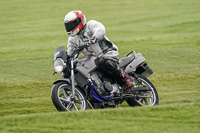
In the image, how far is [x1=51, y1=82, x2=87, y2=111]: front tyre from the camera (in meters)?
7.98

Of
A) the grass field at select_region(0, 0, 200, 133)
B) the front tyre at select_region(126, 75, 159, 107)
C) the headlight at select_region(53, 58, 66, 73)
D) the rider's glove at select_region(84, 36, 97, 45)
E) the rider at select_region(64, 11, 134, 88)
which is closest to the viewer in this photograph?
the grass field at select_region(0, 0, 200, 133)

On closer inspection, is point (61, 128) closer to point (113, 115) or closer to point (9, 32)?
point (113, 115)

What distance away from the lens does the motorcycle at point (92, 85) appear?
8219mm

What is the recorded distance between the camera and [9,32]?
2484 centimetres

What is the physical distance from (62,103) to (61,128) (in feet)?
5.05

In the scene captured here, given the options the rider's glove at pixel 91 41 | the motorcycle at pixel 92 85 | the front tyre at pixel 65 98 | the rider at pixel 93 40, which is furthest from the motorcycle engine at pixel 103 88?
the rider's glove at pixel 91 41

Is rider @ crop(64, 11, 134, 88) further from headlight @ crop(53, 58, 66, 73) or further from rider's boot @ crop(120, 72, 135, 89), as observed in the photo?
headlight @ crop(53, 58, 66, 73)

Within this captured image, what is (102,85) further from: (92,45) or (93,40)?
(93,40)

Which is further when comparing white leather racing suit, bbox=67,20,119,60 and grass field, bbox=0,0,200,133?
white leather racing suit, bbox=67,20,119,60

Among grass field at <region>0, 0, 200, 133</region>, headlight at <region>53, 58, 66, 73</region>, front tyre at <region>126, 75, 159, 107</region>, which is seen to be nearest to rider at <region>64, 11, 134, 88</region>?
front tyre at <region>126, 75, 159, 107</region>

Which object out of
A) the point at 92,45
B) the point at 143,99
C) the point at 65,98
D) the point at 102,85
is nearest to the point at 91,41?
the point at 92,45

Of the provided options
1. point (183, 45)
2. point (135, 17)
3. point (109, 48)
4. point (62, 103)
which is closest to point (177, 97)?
point (109, 48)

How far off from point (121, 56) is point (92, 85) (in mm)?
7844

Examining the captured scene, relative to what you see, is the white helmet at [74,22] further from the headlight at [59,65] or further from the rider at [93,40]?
the headlight at [59,65]
